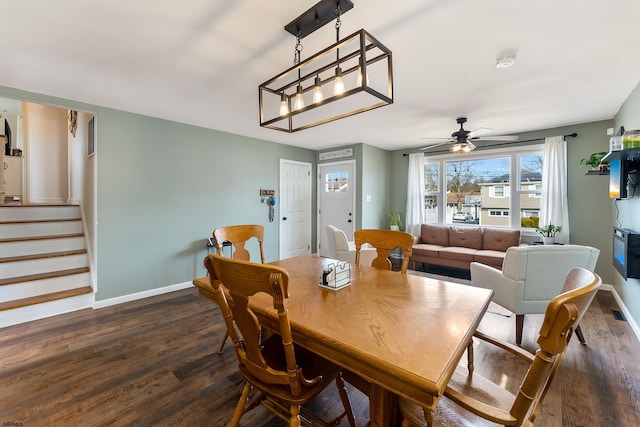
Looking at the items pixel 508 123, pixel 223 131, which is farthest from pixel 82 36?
pixel 508 123

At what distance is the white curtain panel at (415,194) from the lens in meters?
5.52

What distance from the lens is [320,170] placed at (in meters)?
5.94

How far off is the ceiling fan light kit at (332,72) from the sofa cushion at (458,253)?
2.79 meters

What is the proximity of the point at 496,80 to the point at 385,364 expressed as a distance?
287 cm

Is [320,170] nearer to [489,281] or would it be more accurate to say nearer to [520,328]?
[489,281]

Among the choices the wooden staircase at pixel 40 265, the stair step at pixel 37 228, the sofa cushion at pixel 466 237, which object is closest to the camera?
the wooden staircase at pixel 40 265

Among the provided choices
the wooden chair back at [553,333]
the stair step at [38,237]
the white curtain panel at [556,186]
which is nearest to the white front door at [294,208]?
the stair step at [38,237]

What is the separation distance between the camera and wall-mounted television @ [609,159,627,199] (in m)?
2.55

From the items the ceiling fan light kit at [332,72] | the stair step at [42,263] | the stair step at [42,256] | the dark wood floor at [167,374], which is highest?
the ceiling fan light kit at [332,72]

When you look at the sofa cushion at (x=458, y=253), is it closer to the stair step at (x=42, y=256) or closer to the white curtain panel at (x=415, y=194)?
the white curtain panel at (x=415, y=194)

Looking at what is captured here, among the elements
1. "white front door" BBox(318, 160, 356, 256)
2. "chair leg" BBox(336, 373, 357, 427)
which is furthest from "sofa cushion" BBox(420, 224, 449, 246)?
"chair leg" BBox(336, 373, 357, 427)

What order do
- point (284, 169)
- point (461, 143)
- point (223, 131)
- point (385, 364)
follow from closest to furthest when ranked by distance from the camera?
point (385, 364)
point (461, 143)
point (223, 131)
point (284, 169)

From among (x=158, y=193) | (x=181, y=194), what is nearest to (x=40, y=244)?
(x=158, y=193)

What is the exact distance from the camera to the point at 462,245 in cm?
484
